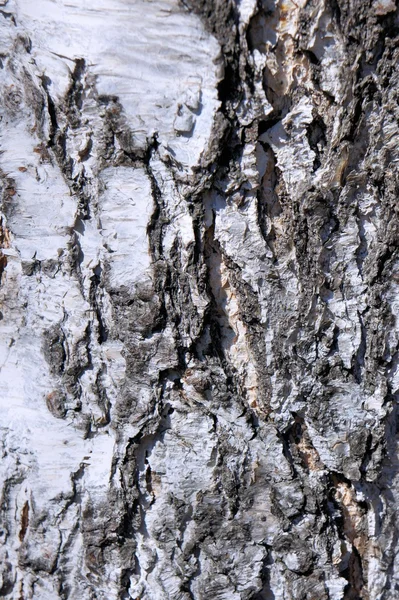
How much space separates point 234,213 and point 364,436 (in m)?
0.45

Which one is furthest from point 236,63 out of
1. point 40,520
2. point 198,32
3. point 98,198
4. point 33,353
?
point 40,520

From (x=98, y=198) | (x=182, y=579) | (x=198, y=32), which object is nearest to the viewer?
(x=198, y=32)

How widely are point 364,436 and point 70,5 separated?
837mm

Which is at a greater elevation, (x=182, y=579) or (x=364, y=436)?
(x=364, y=436)

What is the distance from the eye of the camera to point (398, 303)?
94 centimetres

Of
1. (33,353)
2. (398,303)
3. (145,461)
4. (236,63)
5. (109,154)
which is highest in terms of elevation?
(236,63)

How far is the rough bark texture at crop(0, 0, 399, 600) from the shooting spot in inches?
32.1

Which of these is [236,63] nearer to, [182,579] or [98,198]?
[98,198]

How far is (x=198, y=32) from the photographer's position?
782 millimetres

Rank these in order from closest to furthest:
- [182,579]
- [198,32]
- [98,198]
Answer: [198,32], [98,198], [182,579]

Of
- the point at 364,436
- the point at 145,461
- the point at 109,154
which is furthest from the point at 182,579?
the point at 109,154

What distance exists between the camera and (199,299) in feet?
2.93

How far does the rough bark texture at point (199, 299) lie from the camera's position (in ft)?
2.68

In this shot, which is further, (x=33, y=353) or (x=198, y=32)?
(x=33, y=353)
